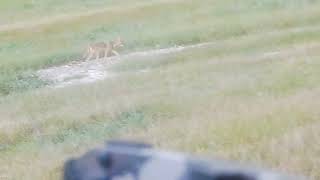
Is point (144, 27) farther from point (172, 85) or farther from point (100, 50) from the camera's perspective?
point (172, 85)

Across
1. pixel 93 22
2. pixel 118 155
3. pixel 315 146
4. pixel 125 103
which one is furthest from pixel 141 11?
pixel 118 155

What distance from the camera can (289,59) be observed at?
1905 cm

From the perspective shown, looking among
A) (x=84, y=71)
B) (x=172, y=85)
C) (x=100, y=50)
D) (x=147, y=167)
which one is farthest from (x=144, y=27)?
(x=147, y=167)

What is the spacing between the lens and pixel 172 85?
1800 centimetres

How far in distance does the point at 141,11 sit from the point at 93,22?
2256mm

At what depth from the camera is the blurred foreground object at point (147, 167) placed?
8.13 feet

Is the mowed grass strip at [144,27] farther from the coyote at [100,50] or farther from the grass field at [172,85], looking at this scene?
the coyote at [100,50]

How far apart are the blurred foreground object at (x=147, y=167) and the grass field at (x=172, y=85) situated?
4.76 meters

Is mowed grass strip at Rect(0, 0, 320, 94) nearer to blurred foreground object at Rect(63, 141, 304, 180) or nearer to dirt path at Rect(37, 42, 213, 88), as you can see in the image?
dirt path at Rect(37, 42, 213, 88)

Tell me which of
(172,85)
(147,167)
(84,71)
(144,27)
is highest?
(147,167)

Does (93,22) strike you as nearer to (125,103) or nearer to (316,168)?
(125,103)

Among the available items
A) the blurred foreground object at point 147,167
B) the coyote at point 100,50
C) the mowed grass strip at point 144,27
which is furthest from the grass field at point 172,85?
the blurred foreground object at point 147,167

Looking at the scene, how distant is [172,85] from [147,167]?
15.4 meters

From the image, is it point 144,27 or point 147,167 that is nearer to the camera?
point 147,167
